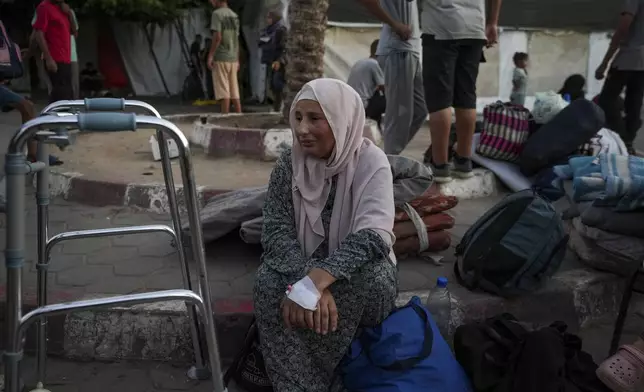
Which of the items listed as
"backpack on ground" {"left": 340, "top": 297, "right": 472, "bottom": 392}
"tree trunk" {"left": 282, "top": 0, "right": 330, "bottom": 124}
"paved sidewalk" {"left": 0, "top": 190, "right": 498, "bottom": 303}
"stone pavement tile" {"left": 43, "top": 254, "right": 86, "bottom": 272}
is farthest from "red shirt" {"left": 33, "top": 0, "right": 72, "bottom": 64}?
"backpack on ground" {"left": 340, "top": 297, "right": 472, "bottom": 392}

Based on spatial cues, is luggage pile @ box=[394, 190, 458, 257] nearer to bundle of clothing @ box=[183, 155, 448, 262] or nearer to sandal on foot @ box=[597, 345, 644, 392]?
bundle of clothing @ box=[183, 155, 448, 262]

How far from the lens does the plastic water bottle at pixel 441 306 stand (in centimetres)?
270

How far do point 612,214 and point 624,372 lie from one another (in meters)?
Result: 1.10

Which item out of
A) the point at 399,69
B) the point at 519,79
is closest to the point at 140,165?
the point at 399,69

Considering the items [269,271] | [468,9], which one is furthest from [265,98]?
[269,271]

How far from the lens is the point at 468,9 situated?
3959 mm

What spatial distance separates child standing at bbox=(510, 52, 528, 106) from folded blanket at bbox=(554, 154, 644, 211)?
8.00 m

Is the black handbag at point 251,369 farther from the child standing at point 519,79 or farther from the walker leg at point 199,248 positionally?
the child standing at point 519,79

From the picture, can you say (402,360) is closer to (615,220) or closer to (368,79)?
(615,220)

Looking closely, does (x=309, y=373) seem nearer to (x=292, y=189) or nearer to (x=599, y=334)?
(x=292, y=189)

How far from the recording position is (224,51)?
8711 millimetres

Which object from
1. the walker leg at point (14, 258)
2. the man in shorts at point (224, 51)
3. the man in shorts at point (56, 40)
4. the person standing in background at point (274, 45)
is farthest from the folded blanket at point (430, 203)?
the person standing in background at point (274, 45)

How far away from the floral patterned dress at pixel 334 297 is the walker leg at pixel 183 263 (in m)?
0.33

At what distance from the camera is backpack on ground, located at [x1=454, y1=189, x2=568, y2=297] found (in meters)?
2.72
